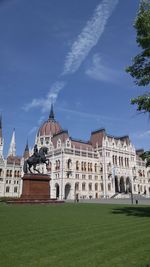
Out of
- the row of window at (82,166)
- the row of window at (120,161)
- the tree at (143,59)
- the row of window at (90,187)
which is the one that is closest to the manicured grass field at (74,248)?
the tree at (143,59)

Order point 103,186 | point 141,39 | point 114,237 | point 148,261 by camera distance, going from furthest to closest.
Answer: point 103,186, point 141,39, point 114,237, point 148,261

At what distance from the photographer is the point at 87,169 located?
3324 inches

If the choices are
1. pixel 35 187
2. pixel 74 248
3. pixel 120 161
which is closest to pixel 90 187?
pixel 120 161

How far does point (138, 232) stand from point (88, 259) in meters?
4.77

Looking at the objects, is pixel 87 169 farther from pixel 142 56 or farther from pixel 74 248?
pixel 74 248

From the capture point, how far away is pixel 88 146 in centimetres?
9238

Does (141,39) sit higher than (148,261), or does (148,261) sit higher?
(141,39)

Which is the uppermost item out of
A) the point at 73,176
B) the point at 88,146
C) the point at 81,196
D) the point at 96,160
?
the point at 88,146

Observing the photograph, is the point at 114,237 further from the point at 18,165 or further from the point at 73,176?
the point at 18,165

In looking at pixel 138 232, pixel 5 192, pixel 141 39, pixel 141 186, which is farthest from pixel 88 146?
pixel 138 232

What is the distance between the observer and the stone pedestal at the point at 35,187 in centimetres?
3388

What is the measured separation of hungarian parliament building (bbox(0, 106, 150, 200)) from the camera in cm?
7988

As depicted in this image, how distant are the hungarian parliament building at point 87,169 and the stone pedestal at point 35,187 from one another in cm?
4218

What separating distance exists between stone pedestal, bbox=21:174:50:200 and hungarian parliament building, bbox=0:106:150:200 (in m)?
42.2
